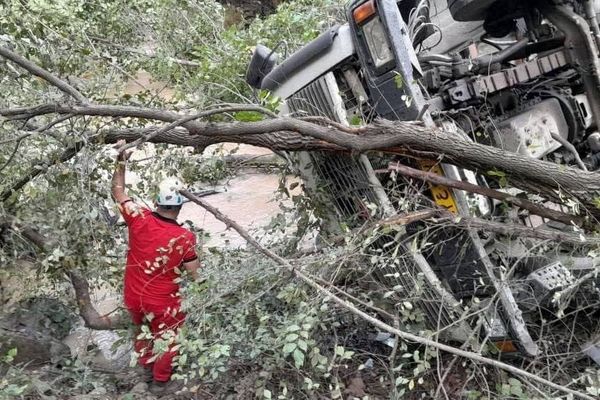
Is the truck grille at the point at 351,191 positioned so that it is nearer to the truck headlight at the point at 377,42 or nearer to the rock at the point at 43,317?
the truck headlight at the point at 377,42

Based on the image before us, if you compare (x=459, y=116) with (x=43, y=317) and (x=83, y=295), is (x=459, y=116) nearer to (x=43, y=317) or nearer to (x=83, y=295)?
(x=83, y=295)

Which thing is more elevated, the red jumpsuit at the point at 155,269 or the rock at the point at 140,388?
the red jumpsuit at the point at 155,269

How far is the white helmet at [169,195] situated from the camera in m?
4.09

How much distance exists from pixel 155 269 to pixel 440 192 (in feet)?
6.07

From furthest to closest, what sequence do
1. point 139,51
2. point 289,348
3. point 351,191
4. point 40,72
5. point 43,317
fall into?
point 139,51
point 43,317
point 40,72
point 351,191
point 289,348

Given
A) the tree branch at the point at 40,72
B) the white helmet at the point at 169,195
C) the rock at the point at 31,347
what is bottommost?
the rock at the point at 31,347

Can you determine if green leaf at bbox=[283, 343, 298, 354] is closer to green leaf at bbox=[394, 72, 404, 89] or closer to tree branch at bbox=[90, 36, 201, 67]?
green leaf at bbox=[394, 72, 404, 89]

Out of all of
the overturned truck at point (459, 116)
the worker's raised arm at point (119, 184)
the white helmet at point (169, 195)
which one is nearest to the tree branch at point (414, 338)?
the overturned truck at point (459, 116)

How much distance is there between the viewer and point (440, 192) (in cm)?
341

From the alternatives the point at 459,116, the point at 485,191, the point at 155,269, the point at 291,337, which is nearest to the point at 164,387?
the point at 155,269

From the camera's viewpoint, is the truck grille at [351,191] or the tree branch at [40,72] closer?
the truck grille at [351,191]

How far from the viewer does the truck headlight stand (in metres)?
3.37

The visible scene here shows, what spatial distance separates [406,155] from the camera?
3381 mm

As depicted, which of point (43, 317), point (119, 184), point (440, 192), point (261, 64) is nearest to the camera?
point (440, 192)
